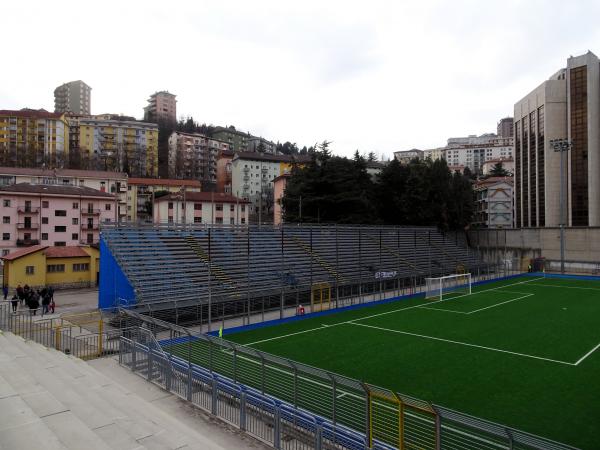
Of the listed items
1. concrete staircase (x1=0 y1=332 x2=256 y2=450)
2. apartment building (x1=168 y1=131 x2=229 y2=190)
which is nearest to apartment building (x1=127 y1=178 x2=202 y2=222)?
apartment building (x1=168 y1=131 x2=229 y2=190)

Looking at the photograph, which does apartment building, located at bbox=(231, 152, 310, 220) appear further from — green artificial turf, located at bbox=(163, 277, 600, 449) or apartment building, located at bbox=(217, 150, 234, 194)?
green artificial turf, located at bbox=(163, 277, 600, 449)

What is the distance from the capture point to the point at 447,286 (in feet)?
118

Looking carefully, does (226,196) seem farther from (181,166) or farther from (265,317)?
(181,166)

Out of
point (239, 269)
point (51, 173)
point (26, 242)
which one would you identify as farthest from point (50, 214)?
point (239, 269)

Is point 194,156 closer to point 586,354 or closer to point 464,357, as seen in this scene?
point 464,357

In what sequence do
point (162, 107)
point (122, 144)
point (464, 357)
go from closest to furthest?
point (464, 357) → point (122, 144) → point (162, 107)

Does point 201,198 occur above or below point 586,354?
above

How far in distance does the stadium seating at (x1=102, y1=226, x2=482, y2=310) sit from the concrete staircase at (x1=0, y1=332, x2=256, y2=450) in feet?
Answer: 25.5

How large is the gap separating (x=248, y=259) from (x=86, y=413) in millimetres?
13866

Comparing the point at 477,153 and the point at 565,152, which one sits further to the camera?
A: the point at 477,153

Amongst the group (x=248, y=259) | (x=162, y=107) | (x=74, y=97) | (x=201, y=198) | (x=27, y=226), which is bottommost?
(x=248, y=259)

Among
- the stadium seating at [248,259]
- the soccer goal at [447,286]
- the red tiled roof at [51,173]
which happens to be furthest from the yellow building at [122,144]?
the soccer goal at [447,286]

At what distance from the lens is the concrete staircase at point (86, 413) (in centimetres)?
774

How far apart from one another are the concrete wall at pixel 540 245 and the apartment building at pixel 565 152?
5.25 meters
